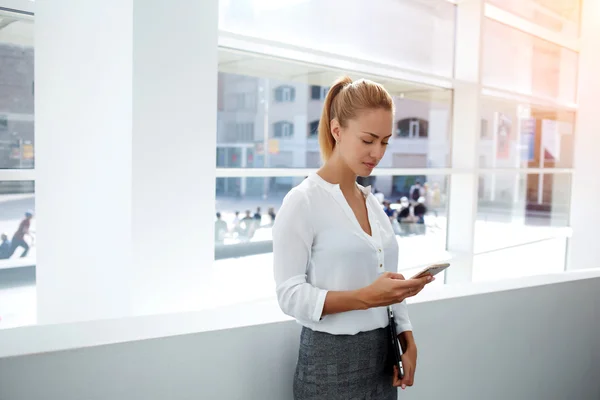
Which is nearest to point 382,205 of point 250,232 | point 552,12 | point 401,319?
point 250,232

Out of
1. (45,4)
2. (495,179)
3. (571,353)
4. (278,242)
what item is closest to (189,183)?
(45,4)

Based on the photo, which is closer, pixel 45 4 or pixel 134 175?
pixel 134 175

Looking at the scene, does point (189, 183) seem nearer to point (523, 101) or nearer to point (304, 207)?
point (304, 207)

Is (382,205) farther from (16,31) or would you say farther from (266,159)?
(16,31)

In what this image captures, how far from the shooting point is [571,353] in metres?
3.08

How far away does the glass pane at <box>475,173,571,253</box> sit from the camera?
21.0ft

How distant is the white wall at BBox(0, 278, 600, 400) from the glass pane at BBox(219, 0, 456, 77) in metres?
2.28

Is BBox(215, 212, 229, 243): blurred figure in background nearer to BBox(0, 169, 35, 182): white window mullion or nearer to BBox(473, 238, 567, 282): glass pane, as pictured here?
BBox(0, 169, 35, 182): white window mullion

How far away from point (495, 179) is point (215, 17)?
15.6 ft

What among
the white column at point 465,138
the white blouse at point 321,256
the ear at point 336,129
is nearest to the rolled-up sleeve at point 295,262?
the white blouse at point 321,256

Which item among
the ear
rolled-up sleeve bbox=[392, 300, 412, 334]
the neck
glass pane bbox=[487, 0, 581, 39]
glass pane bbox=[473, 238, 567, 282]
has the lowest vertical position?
→ glass pane bbox=[473, 238, 567, 282]

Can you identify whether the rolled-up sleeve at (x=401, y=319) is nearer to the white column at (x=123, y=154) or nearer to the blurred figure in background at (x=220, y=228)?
the white column at (x=123, y=154)

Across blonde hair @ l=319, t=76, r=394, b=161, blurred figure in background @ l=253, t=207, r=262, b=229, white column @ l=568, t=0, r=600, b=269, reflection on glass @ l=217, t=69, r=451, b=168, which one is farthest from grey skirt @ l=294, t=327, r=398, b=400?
white column @ l=568, t=0, r=600, b=269

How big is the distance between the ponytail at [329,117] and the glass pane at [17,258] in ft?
5.98
